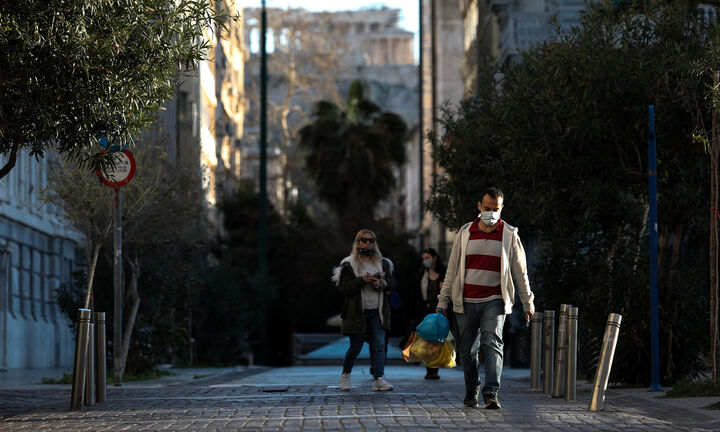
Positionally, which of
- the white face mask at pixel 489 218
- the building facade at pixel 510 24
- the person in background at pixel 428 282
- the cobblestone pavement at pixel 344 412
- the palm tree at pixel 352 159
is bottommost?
the cobblestone pavement at pixel 344 412

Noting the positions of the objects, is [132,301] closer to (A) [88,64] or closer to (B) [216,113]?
(A) [88,64]

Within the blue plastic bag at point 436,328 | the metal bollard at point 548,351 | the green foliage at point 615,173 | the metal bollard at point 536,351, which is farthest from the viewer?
the green foliage at point 615,173

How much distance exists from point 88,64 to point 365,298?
4.84 m

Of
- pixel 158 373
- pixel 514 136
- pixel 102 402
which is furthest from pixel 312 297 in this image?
pixel 102 402

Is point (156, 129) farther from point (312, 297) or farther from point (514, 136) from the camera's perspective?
point (312, 297)

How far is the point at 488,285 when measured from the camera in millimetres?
12609

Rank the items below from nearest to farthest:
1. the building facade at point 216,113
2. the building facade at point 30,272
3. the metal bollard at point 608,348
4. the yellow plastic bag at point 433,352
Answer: the metal bollard at point 608,348
the yellow plastic bag at point 433,352
the building facade at point 30,272
the building facade at point 216,113

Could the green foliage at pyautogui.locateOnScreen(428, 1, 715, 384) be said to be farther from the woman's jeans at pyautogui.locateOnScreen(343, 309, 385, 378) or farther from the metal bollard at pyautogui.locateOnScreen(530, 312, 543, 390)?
the woman's jeans at pyautogui.locateOnScreen(343, 309, 385, 378)

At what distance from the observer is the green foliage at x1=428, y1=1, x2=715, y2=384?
17109 mm

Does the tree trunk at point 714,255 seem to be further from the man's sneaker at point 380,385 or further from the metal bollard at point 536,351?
the man's sneaker at point 380,385

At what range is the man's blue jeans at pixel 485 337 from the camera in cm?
1248


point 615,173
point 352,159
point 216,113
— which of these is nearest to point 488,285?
point 615,173

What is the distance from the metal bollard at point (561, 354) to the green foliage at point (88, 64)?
13.7 feet

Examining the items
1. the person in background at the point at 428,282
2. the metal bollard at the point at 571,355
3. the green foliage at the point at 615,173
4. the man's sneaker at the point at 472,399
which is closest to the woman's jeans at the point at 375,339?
the metal bollard at the point at 571,355
